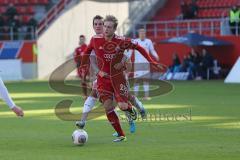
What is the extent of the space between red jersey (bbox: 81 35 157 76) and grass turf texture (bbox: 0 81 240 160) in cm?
137

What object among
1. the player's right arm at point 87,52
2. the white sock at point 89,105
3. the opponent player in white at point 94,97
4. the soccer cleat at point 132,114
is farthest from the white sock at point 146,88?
the white sock at point 89,105

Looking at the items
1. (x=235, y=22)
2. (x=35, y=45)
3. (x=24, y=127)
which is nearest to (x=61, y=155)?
(x=24, y=127)

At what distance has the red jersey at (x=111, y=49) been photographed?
13.6 metres

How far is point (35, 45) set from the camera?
158 ft

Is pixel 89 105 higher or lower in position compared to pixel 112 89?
lower

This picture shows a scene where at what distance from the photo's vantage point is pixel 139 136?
1438cm

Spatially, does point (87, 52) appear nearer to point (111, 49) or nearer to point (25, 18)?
point (111, 49)

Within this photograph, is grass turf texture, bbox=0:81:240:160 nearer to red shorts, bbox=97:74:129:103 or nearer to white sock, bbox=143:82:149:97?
red shorts, bbox=97:74:129:103

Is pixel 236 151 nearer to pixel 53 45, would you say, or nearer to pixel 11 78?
pixel 11 78

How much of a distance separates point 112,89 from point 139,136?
1.24m

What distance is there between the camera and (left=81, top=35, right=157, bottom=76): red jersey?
1359 centimetres

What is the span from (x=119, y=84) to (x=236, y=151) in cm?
285

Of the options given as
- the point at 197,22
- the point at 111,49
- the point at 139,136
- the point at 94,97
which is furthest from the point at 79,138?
the point at 197,22

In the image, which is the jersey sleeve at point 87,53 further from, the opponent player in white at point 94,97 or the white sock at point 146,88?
the white sock at point 146,88
